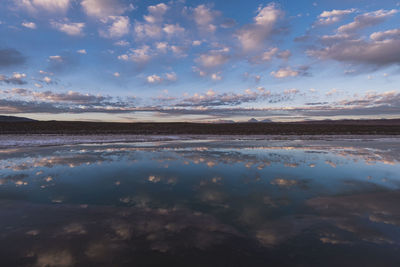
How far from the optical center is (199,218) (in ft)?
15.6

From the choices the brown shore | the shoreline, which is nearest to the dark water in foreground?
the shoreline

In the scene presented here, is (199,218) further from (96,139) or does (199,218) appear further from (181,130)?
(181,130)

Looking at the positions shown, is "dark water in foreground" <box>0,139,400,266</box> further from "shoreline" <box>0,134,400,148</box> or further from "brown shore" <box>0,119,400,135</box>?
"brown shore" <box>0,119,400,135</box>

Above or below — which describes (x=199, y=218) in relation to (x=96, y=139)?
below

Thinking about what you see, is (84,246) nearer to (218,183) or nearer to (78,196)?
(78,196)

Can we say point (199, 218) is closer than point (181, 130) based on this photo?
Result: Yes

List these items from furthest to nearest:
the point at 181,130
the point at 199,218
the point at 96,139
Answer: the point at 181,130
the point at 96,139
the point at 199,218

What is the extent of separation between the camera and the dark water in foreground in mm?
3496

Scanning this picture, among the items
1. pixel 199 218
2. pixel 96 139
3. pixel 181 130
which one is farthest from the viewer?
pixel 181 130

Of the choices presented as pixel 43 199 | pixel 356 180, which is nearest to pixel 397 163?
pixel 356 180

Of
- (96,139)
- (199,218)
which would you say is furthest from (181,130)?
(199,218)

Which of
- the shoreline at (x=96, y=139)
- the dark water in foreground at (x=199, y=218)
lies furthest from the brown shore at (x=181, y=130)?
the dark water in foreground at (x=199, y=218)

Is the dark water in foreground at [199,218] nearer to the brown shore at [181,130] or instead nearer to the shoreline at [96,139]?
the shoreline at [96,139]

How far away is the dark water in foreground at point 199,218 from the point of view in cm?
350
